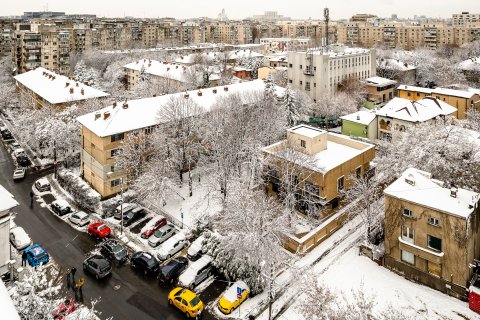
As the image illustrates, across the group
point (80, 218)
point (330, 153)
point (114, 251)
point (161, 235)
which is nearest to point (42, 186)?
point (80, 218)

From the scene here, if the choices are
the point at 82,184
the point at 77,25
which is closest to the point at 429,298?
the point at 82,184

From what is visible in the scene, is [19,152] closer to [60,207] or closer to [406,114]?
[60,207]

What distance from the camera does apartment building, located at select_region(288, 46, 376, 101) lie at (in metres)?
66.1

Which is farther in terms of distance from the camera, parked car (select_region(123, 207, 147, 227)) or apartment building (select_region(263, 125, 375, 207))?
parked car (select_region(123, 207, 147, 227))

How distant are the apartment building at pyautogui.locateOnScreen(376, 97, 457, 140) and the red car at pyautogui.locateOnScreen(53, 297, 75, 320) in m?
38.0

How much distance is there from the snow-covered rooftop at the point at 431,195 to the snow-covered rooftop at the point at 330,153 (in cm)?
610

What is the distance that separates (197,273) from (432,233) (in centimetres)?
1512

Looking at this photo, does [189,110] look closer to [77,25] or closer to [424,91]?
[424,91]

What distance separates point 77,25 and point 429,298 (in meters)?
133

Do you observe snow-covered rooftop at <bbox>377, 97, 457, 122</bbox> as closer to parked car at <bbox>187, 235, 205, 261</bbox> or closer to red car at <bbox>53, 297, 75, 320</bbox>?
parked car at <bbox>187, 235, 205, 261</bbox>

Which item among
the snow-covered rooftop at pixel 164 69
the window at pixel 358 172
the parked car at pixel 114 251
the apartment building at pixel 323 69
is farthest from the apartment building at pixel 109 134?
the snow-covered rooftop at pixel 164 69

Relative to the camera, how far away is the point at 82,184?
126 ft

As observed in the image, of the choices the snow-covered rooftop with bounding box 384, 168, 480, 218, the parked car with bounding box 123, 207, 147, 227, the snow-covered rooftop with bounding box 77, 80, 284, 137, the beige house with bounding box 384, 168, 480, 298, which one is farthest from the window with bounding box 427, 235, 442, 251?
the snow-covered rooftop with bounding box 77, 80, 284, 137

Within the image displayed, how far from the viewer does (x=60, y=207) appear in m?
34.8
